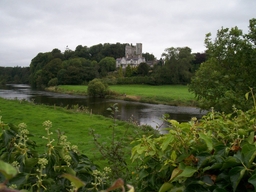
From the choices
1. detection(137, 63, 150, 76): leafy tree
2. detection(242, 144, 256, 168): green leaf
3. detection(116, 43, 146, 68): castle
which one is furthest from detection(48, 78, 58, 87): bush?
detection(242, 144, 256, 168): green leaf

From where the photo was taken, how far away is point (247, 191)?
1.47 metres

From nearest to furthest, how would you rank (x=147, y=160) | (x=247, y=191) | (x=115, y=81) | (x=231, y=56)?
(x=247, y=191)
(x=147, y=160)
(x=231, y=56)
(x=115, y=81)

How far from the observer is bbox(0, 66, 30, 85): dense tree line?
99850mm

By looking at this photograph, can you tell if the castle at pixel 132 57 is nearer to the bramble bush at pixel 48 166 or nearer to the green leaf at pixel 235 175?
the bramble bush at pixel 48 166

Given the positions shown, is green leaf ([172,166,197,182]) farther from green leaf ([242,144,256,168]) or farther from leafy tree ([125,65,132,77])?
leafy tree ([125,65,132,77])

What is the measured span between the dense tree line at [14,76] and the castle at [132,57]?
3654 centimetres

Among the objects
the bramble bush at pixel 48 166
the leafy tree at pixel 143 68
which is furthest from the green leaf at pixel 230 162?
the leafy tree at pixel 143 68

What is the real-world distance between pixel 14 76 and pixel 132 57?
164ft

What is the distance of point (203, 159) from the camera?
1588 mm

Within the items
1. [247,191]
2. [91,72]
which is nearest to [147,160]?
[247,191]

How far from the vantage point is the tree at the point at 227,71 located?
30.4 ft

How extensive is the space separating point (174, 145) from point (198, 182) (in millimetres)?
344

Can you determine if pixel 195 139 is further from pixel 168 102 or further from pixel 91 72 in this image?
pixel 91 72

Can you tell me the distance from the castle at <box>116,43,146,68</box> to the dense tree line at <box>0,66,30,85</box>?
→ 36544mm
